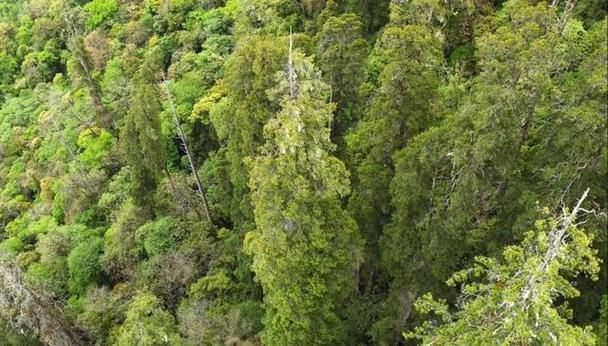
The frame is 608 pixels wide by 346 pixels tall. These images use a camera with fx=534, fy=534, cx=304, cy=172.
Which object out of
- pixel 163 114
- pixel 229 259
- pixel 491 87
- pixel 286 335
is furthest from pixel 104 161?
pixel 491 87

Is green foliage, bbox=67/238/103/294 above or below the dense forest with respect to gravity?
below

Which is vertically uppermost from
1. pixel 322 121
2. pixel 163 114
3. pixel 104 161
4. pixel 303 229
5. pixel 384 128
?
pixel 322 121

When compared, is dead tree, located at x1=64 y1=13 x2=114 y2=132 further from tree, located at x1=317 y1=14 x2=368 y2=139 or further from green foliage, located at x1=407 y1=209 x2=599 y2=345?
green foliage, located at x1=407 y1=209 x2=599 y2=345

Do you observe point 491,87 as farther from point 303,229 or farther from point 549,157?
point 303,229

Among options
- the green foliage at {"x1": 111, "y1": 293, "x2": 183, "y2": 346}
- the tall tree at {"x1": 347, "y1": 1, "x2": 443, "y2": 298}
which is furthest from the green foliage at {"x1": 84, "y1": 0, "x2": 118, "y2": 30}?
the green foliage at {"x1": 111, "y1": 293, "x2": 183, "y2": 346}

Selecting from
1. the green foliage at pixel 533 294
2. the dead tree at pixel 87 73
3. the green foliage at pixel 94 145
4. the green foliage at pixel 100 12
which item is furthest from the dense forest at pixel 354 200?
the green foliage at pixel 100 12

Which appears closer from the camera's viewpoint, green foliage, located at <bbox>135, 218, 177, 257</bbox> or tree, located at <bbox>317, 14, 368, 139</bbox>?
tree, located at <bbox>317, 14, 368, 139</bbox>

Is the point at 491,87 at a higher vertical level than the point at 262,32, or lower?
higher

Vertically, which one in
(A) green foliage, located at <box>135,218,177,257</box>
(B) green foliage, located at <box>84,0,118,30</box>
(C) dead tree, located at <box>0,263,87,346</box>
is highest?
(B) green foliage, located at <box>84,0,118,30</box>
